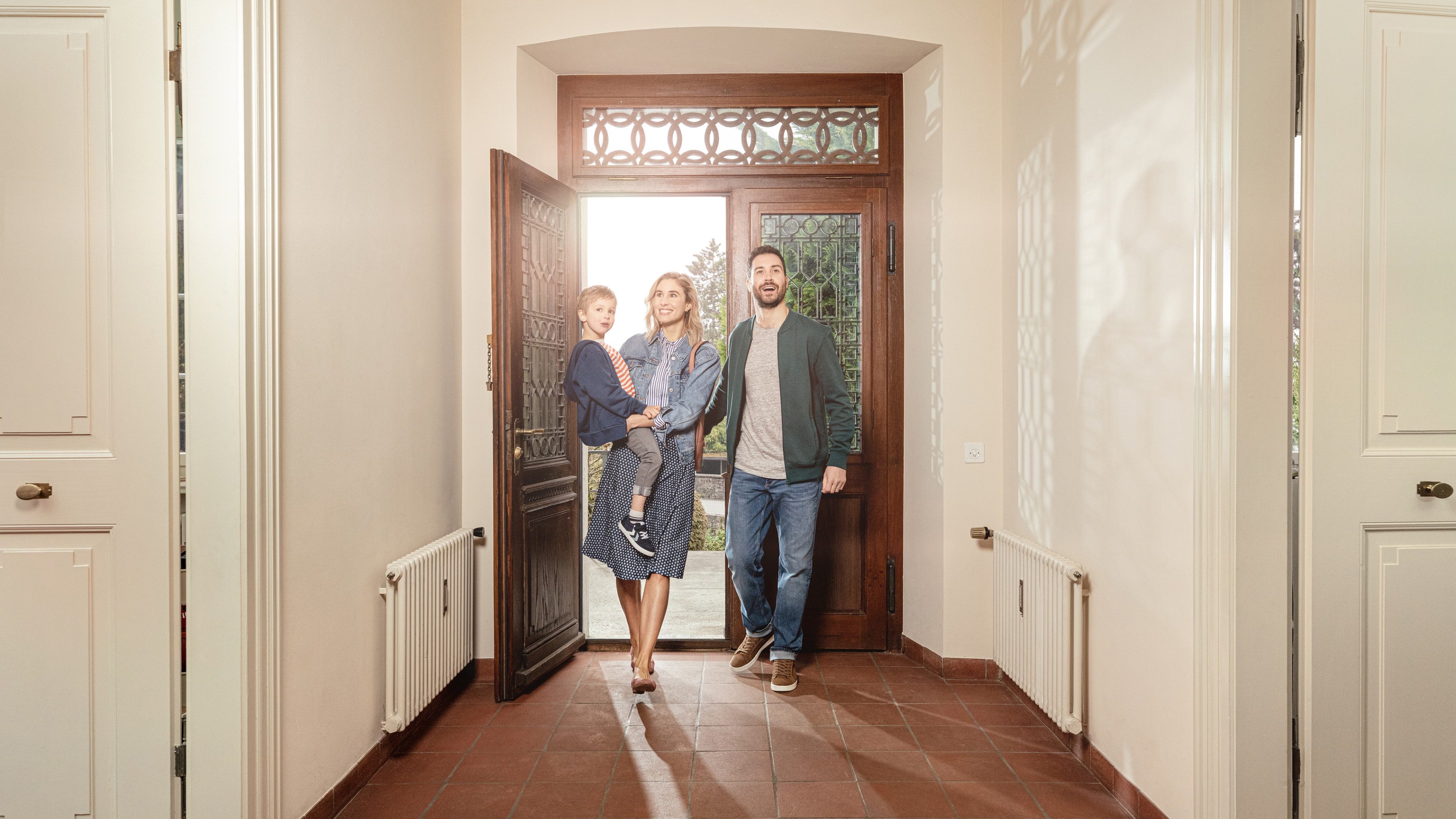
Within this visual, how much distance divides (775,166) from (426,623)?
2611 millimetres

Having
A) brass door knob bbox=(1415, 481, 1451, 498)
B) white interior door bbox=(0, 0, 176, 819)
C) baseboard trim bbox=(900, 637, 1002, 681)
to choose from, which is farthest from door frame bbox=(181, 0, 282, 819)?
brass door knob bbox=(1415, 481, 1451, 498)

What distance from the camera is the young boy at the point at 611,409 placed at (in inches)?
130

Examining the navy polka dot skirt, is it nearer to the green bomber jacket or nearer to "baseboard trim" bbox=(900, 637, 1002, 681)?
the green bomber jacket

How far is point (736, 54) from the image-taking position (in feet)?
11.6

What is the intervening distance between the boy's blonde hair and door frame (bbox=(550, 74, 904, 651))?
0.63 meters

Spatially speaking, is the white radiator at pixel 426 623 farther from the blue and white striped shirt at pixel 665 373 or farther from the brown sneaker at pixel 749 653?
the brown sneaker at pixel 749 653

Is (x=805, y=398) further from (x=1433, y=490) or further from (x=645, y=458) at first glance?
(x=1433, y=490)

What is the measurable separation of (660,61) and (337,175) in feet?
6.15

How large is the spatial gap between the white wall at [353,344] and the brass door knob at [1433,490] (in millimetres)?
2918

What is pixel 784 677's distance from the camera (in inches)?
127

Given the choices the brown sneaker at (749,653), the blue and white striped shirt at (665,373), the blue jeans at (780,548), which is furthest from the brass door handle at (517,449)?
the brown sneaker at (749,653)

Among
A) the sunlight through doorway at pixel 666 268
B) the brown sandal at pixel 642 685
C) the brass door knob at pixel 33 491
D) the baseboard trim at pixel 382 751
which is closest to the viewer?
the brass door knob at pixel 33 491

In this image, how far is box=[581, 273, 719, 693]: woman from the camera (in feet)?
10.8

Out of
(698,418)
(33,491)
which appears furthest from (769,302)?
(33,491)
